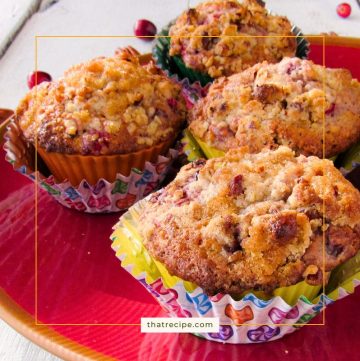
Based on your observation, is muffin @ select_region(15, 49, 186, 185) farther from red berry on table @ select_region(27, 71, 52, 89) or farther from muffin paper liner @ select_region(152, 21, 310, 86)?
red berry on table @ select_region(27, 71, 52, 89)

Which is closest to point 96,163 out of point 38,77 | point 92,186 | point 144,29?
point 92,186

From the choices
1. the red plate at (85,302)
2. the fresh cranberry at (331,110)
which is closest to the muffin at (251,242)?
the red plate at (85,302)

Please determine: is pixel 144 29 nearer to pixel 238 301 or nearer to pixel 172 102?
pixel 172 102

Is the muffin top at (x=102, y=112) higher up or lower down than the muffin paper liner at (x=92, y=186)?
higher up

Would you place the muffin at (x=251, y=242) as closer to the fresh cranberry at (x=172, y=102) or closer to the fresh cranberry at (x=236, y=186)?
Answer: the fresh cranberry at (x=236, y=186)

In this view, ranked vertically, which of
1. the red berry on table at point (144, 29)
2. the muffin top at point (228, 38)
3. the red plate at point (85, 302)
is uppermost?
the muffin top at point (228, 38)

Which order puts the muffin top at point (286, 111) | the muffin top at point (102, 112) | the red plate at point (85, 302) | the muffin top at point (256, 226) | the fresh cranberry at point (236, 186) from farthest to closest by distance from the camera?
the muffin top at point (102, 112) → the muffin top at point (286, 111) → the red plate at point (85, 302) → the fresh cranberry at point (236, 186) → the muffin top at point (256, 226)

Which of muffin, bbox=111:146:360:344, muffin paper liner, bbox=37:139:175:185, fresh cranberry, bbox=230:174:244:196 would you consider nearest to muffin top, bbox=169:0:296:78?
muffin paper liner, bbox=37:139:175:185
